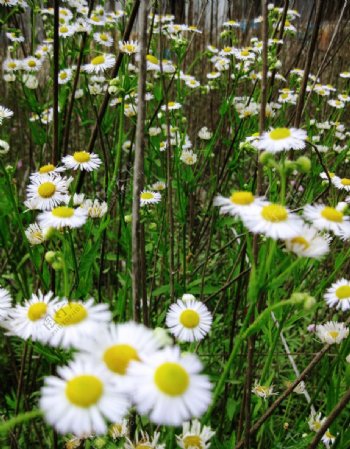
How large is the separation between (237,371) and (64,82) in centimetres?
124

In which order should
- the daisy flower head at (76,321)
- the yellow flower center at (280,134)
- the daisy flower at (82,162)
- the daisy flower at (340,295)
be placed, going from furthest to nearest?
the daisy flower at (82,162)
the daisy flower at (340,295)
the yellow flower center at (280,134)
the daisy flower head at (76,321)

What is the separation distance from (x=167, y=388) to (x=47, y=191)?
700 millimetres

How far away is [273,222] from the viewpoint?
58cm

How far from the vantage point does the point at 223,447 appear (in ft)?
2.94

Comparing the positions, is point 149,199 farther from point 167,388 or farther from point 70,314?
point 167,388

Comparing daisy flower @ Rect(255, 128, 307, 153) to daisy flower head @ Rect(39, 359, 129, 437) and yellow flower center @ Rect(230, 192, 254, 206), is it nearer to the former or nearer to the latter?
yellow flower center @ Rect(230, 192, 254, 206)

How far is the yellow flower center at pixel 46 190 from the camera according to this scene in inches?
39.5

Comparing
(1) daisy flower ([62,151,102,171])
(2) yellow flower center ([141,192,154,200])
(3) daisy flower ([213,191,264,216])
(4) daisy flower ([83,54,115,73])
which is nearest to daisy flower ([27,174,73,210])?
(1) daisy flower ([62,151,102,171])

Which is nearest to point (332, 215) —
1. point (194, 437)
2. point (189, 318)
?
point (189, 318)

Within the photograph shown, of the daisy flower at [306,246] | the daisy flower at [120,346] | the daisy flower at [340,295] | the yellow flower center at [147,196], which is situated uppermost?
the daisy flower at [306,246]

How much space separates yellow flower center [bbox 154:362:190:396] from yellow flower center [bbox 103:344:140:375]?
1.2 inches

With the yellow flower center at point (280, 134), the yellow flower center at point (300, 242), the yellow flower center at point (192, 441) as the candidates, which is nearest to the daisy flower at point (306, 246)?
the yellow flower center at point (300, 242)

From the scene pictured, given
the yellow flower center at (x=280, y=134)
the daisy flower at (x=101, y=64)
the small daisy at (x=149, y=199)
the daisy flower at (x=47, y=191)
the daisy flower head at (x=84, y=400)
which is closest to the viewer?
the daisy flower head at (x=84, y=400)

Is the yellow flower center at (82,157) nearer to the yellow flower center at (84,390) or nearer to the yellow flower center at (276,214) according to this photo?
the yellow flower center at (276,214)
